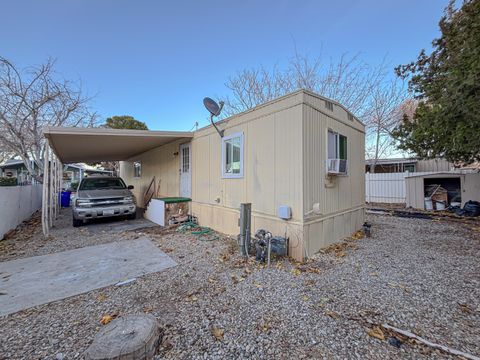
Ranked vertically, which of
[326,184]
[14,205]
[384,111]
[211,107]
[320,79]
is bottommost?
[14,205]

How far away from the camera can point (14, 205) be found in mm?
6906

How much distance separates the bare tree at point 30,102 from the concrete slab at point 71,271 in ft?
22.2

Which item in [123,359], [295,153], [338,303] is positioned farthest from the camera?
[295,153]

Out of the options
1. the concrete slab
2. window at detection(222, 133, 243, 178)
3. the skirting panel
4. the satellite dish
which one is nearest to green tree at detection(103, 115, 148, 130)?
the skirting panel

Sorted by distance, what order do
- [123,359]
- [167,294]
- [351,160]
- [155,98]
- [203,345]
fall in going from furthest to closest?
[155,98]
[351,160]
[167,294]
[203,345]
[123,359]

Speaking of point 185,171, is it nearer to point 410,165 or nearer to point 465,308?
point 465,308

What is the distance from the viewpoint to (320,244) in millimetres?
4719

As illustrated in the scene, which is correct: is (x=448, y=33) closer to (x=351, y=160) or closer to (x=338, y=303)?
(x=351, y=160)

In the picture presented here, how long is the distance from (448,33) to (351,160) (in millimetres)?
4957

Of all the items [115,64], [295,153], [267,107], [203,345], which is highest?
[115,64]

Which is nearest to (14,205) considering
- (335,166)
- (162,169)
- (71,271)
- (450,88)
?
(162,169)

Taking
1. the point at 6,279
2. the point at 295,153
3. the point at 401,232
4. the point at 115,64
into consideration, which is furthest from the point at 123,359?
the point at 115,64

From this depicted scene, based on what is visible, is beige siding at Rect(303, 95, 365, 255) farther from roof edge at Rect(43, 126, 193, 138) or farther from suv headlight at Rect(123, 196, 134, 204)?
suv headlight at Rect(123, 196, 134, 204)

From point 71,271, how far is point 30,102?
372 inches
